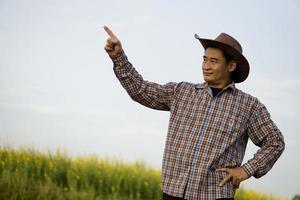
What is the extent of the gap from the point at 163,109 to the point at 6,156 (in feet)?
15.2

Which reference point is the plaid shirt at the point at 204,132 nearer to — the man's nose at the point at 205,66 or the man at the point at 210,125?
→ the man at the point at 210,125

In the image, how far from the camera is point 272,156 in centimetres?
381

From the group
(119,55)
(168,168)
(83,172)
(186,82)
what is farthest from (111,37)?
(83,172)

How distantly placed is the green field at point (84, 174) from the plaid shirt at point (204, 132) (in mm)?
3523

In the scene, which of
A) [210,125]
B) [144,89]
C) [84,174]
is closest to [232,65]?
[210,125]

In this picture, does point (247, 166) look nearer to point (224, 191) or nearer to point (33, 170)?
point (224, 191)

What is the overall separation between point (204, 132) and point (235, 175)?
0.35m

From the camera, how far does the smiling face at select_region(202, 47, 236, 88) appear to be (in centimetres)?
378

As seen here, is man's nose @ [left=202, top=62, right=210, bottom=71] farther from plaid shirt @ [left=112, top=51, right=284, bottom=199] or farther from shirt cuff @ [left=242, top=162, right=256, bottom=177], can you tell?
shirt cuff @ [left=242, top=162, right=256, bottom=177]

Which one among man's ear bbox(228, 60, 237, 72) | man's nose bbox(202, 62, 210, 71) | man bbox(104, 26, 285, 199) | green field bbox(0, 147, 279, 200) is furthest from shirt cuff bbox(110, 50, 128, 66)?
green field bbox(0, 147, 279, 200)

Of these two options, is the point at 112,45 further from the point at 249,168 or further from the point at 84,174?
the point at 84,174

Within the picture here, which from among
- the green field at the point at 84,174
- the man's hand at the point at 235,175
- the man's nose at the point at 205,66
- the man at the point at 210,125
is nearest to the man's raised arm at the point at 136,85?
the man at the point at 210,125

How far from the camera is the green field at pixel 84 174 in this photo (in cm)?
745

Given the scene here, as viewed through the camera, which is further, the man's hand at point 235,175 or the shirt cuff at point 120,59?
the shirt cuff at point 120,59
